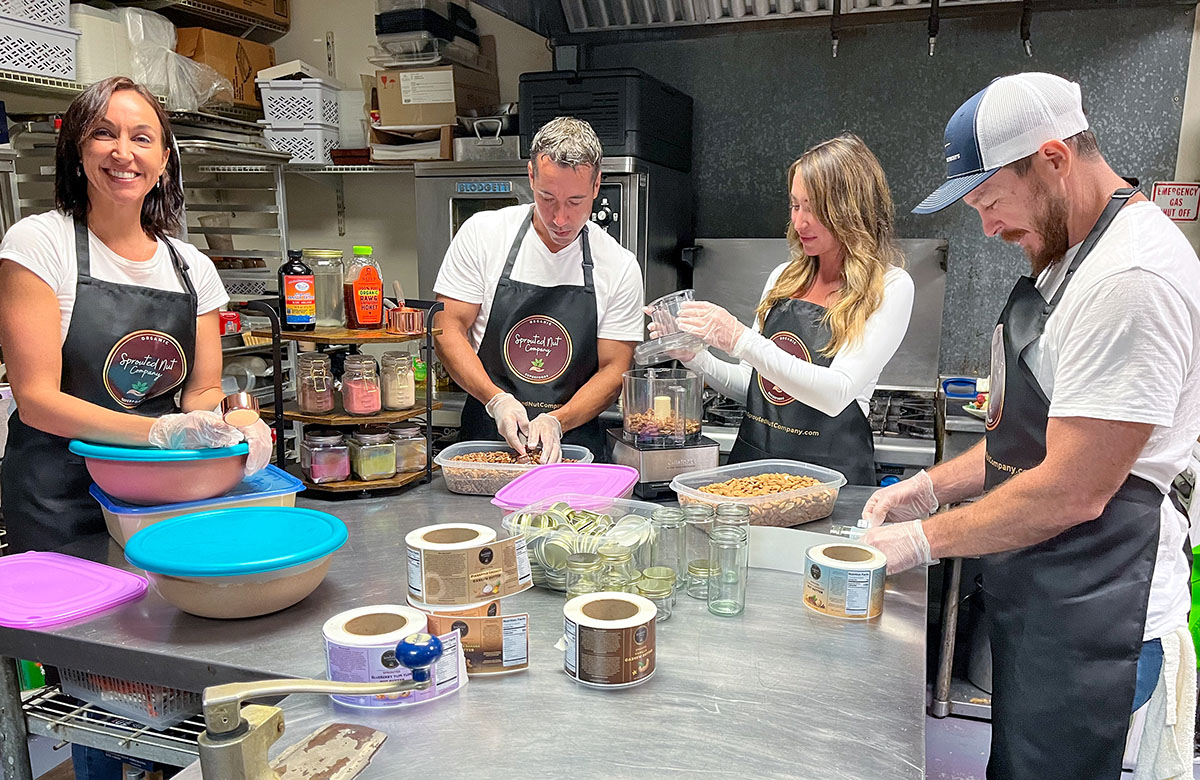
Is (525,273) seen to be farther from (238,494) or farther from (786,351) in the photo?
(238,494)

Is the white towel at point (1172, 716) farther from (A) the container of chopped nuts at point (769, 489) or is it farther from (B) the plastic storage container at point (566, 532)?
(B) the plastic storage container at point (566, 532)

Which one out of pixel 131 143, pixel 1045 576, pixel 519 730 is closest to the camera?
pixel 519 730

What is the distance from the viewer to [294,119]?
4.26m

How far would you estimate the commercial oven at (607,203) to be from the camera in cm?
330

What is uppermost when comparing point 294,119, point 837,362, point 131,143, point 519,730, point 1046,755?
point 294,119

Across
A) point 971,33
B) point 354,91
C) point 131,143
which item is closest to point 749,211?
point 971,33

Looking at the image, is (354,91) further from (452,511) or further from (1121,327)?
(1121,327)

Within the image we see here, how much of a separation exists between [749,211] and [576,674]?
120 inches

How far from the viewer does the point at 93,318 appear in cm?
191

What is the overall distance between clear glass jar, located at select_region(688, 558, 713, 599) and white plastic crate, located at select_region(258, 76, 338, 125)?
354cm

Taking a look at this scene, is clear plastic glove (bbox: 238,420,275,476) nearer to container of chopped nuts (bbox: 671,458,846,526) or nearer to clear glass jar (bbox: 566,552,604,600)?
clear glass jar (bbox: 566,552,604,600)

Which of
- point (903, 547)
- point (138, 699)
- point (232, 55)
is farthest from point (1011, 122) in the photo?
point (232, 55)

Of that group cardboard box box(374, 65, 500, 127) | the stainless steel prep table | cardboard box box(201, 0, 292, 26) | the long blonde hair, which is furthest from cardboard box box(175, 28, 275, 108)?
the stainless steel prep table

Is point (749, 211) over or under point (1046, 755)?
over
